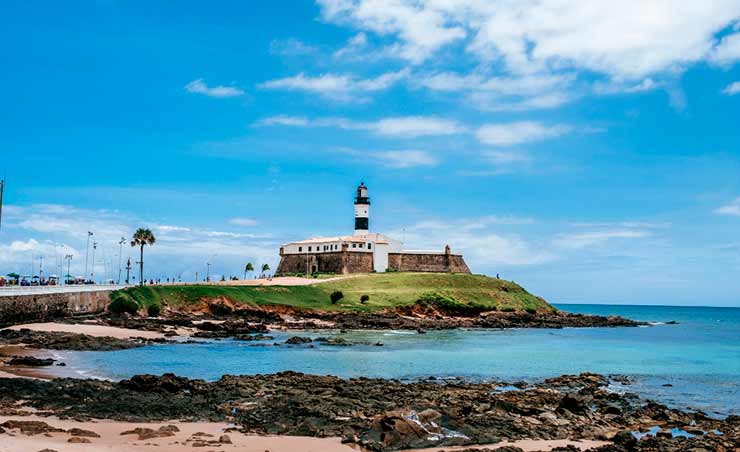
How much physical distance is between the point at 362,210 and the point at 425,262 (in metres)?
14.2

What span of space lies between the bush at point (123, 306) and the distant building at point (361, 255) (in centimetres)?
4495

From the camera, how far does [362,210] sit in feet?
380

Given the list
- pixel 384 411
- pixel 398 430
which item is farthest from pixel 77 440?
pixel 384 411

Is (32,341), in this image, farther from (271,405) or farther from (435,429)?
(435,429)

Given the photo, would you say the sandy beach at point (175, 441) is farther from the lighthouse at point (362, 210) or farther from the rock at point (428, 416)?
the lighthouse at point (362, 210)

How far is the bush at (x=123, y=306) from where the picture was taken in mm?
65500

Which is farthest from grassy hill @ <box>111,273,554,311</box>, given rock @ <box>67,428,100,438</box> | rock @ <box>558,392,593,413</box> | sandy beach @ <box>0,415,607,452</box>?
rock @ <box>558,392,593,413</box>

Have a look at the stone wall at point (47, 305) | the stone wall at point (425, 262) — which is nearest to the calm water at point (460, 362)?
the stone wall at point (47, 305)

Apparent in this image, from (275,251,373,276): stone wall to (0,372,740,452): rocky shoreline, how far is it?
3178 inches

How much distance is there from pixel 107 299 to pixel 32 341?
1206 inches

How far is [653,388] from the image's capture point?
99.3 feet

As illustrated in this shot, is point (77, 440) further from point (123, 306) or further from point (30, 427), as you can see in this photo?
point (123, 306)

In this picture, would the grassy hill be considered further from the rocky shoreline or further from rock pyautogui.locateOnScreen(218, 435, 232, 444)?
rock pyautogui.locateOnScreen(218, 435, 232, 444)

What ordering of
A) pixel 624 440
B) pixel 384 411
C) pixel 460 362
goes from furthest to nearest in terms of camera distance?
1. pixel 460 362
2. pixel 384 411
3. pixel 624 440
